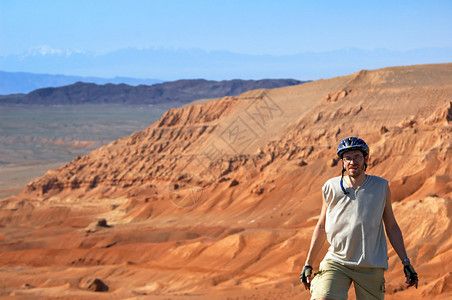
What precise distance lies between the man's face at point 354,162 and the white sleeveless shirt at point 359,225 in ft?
0.30

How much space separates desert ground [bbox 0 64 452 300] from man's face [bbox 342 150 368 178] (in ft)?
20.2

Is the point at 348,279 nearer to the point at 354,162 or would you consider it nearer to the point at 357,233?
the point at 357,233

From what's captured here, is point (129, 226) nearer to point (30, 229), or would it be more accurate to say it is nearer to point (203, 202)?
point (203, 202)

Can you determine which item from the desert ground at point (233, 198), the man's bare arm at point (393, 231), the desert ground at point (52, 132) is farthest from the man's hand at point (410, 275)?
the desert ground at point (52, 132)

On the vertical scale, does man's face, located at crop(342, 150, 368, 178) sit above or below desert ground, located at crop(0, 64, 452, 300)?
above

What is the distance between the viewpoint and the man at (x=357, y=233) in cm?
475

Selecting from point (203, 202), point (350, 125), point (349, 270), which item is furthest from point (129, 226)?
point (349, 270)

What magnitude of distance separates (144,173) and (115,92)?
149m

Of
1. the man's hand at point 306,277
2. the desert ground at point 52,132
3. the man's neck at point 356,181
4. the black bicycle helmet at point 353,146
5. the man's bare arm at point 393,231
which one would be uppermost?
the black bicycle helmet at point 353,146

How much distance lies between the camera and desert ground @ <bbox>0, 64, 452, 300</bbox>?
60.0 ft

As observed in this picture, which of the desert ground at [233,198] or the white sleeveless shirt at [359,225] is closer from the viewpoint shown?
the white sleeveless shirt at [359,225]

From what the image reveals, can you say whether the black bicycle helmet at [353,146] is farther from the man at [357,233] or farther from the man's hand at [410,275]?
the man's hand at [410,275]

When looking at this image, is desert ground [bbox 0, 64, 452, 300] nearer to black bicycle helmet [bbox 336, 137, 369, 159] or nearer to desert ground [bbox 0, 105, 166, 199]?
black bicycle helmet [bbox 336, 137, 369, 159]

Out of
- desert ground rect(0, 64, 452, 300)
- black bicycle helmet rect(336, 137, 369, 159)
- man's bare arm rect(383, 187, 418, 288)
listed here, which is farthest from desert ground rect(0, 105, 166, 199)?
man's bare arm rect(383, 187, 418, 288)
